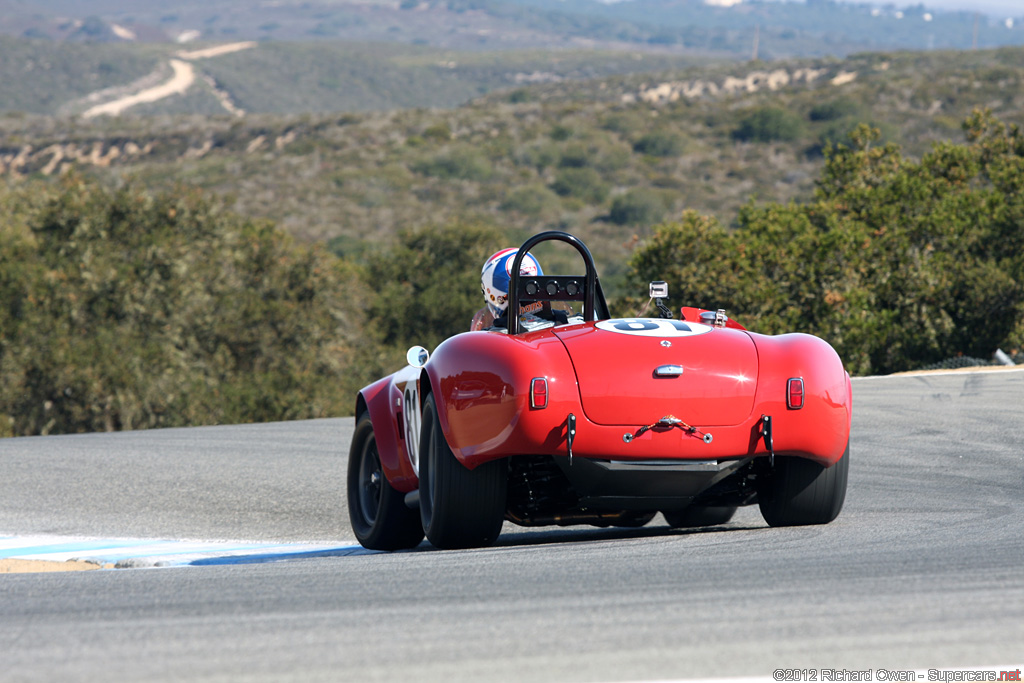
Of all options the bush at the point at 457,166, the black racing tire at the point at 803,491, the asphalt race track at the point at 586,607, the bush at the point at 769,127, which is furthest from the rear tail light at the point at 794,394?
the bush at the point at 769,127

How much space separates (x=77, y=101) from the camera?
19050 centimetres

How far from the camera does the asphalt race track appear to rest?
3.17 meters

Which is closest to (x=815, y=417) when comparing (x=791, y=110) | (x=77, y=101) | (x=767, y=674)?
(x=767, y=674)

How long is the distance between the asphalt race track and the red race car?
0.68 ft

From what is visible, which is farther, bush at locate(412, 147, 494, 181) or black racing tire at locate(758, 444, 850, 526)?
bush at locate(412, 147, 494, 181)

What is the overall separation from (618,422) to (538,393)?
0.35 meters

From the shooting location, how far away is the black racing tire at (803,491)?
5.66m

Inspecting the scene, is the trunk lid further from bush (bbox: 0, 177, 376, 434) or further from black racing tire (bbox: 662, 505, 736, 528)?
bush (bbox: 0, 177, 376, 434)

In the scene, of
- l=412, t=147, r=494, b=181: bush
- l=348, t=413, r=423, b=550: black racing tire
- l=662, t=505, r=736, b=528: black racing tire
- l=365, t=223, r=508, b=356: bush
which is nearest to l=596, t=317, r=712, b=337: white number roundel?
l=662, t=505, r=736, b=528: black racing tire

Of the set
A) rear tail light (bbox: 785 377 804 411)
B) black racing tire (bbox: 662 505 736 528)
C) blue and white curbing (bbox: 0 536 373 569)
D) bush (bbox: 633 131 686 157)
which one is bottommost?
bush (bbox: 633 131 686 157)

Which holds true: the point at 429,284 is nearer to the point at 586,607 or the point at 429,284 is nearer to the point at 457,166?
the point at 586,607

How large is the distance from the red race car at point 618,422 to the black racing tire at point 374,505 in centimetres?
76

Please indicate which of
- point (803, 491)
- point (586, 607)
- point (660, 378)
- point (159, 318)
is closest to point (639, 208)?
point (159, 318)

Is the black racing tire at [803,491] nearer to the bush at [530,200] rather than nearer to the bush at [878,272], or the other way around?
the bush at [878,272]
